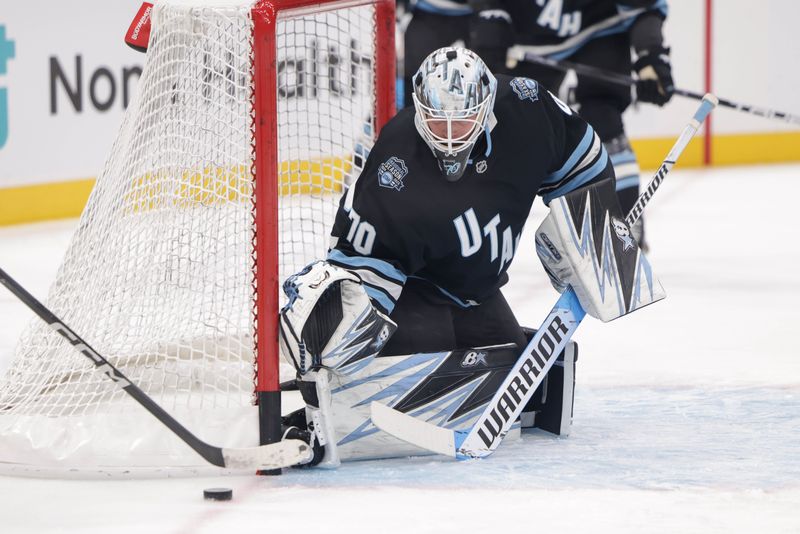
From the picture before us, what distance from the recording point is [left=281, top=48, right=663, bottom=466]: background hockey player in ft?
8.45

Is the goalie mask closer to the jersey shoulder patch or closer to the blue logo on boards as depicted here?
the jersey shoulder patch

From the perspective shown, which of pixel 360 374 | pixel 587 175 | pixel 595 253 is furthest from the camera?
pixel 587 175

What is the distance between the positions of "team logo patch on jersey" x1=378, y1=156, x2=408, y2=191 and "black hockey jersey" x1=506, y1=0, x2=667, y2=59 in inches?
83.8

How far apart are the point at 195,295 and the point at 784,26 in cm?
554

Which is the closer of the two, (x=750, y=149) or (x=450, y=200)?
(x=450, y=200)

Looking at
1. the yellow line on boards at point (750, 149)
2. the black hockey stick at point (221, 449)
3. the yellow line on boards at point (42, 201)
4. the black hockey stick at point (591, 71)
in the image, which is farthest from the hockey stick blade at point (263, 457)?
the yellow line on boards at point (750, 149)

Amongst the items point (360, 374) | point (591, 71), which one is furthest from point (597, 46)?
point (360, 374)

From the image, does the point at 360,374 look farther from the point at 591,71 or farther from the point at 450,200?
the point at 591,71

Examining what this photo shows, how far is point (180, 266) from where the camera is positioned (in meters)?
2.92

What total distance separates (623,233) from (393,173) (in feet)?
1.53

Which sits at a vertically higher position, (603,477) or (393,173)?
(393,173)

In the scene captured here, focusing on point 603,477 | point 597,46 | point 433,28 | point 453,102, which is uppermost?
point 433,28

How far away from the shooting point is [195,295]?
2994 mm

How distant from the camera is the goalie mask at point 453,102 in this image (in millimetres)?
2568
